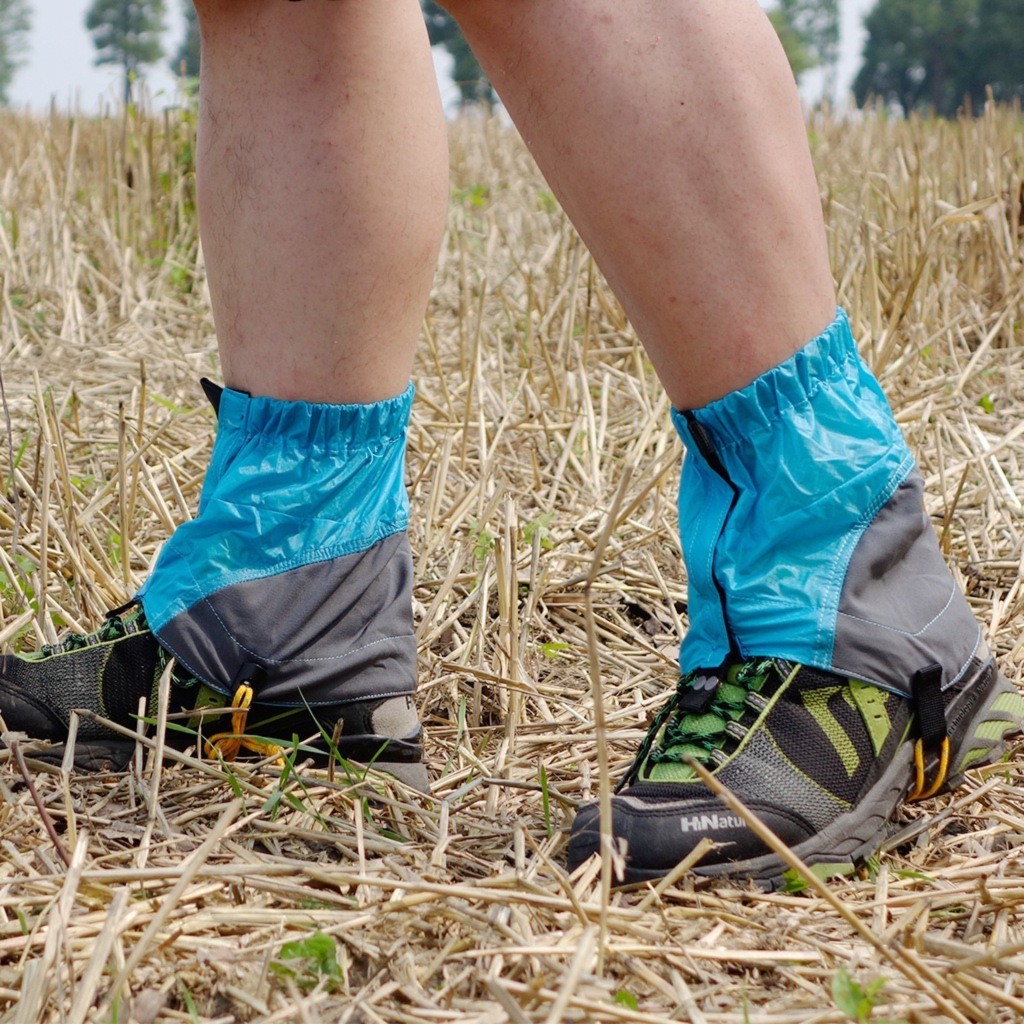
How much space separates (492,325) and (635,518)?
1265 millimetres

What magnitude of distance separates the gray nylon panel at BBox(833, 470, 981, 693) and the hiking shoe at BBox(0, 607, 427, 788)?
0.43 m

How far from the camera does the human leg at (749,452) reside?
88cm

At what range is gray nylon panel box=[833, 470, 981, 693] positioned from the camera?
3.14ft

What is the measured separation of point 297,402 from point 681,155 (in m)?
0.43

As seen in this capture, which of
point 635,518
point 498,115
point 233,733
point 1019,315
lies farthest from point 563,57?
point 498,115

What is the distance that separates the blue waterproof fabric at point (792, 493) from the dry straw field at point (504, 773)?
113 mm

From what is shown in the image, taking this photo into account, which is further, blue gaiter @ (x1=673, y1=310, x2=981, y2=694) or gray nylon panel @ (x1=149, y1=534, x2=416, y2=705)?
gray nylon panel @ (x1=149, y1=534, x2=416, y2=705)

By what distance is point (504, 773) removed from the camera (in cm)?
113

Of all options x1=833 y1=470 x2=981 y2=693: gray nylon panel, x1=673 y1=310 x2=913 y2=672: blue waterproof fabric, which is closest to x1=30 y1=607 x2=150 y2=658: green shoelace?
x1=673 y1=310 x2=913 y2=672: blue waterproof fabric

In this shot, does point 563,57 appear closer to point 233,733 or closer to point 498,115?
point 233,733

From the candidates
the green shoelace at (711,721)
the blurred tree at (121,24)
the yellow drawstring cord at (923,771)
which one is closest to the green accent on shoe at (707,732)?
the green shoelace at (711,721)

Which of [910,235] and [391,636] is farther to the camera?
[910,235]

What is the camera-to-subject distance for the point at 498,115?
Result: 661 cm

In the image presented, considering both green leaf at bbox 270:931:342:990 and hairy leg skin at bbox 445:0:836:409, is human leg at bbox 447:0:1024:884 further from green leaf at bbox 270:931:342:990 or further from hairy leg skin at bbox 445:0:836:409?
green leaf at bbox 270:931:342:990
